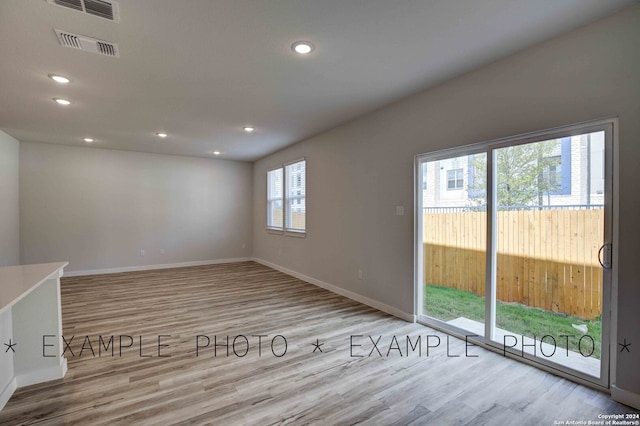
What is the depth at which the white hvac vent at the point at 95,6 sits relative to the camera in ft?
6.10

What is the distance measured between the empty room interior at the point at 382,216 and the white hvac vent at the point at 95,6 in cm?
3

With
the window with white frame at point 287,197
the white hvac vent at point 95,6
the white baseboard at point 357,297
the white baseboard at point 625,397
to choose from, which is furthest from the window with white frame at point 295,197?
the white baseboard at point 625,397

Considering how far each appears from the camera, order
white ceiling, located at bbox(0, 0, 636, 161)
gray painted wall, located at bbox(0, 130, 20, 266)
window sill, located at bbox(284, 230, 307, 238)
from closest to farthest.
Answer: white ceiling, located at bbox(0, 0, 636, 161), gray painted wall, located at bbox(0, 130, 20, 266), window sill, located at bbox(284, 230, 307, 238)

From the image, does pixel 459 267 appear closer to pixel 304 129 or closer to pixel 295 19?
pixel 295 19

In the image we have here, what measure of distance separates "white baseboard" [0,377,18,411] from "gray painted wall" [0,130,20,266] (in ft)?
12.8

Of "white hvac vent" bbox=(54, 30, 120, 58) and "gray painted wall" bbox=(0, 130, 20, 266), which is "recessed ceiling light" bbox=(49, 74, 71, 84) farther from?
"gray painted wall" bbox=(0, 130, 20, 266)

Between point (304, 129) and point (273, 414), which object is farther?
point (304, 129)

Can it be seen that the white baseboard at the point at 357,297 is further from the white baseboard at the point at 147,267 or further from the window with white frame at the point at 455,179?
the white baseboard at the point at 147,267

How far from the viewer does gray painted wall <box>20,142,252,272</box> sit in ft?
18.7

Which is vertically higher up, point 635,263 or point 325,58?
point 325,58

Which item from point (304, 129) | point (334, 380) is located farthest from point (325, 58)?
point (334, 380)

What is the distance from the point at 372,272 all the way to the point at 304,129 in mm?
2492

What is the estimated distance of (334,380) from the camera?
230 centimetres

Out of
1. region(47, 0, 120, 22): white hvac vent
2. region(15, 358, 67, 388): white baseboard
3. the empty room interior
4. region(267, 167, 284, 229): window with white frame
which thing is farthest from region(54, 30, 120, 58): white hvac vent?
region(267, 167, 284, 229): window with white frame
